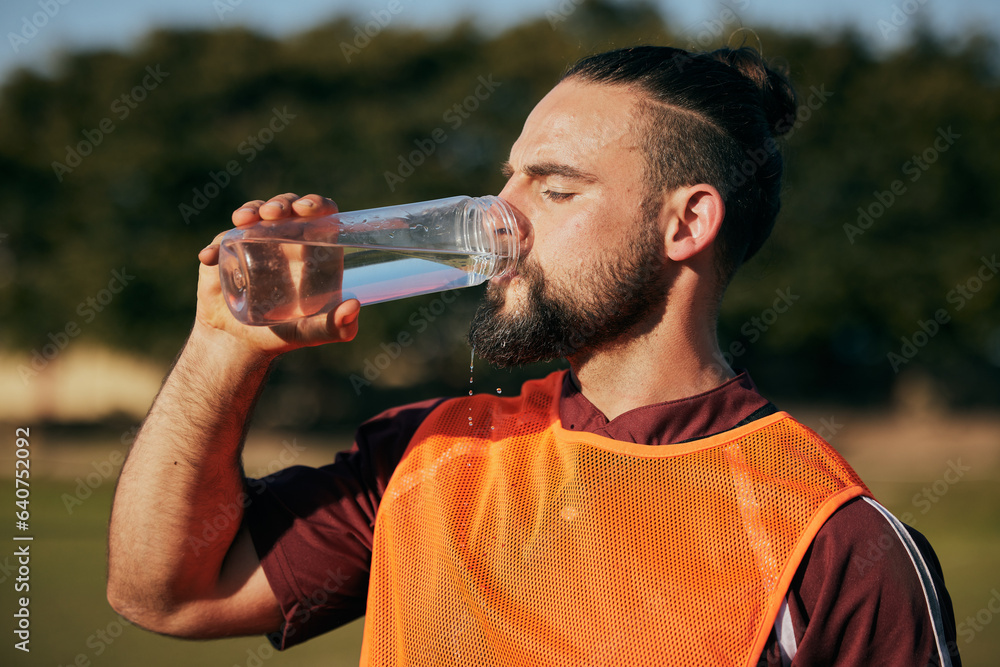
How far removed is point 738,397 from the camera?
7.94 ft

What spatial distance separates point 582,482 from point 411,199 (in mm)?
12831

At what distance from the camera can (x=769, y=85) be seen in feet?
9.68

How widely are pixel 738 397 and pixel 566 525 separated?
61 centimetres

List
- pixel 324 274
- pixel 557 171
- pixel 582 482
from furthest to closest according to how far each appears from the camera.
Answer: pixel 557 171
pixel 324 274
pixel 582 482

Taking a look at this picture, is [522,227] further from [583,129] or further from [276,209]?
[276,209]

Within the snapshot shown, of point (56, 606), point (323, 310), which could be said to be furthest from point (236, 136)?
point (323, 310)

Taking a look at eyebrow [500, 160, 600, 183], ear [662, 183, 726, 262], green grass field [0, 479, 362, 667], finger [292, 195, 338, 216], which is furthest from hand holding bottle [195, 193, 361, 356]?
green grass field [0, 479, 362, 667]

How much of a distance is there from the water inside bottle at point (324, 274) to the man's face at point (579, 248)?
0.18m

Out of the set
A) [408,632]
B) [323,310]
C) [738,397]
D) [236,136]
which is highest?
[323,310]

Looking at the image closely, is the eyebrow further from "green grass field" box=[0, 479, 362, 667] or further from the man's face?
"green grass field" box=[0, 479, 362, 667]

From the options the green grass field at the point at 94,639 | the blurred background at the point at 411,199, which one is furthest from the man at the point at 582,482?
the blurred background at the point at 411,199

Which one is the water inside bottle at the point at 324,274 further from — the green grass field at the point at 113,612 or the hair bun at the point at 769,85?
the green grass field at the point at 113,612

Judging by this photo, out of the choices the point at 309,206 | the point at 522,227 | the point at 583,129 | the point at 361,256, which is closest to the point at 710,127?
the point at 583,129

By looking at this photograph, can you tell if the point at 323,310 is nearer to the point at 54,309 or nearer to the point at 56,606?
the point at 56,606
